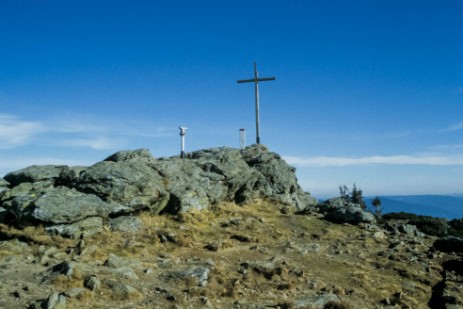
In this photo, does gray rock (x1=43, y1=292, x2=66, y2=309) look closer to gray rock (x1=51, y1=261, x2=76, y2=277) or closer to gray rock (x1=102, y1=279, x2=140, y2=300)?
gray rock (x1=102, y1=279, x2=140, y2=300)

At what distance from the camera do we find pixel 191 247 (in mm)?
20281

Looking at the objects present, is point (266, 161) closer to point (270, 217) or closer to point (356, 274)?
point (270, 217)

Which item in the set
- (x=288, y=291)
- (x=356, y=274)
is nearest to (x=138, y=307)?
(x=288, y=291)

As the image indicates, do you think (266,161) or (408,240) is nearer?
(408,240)

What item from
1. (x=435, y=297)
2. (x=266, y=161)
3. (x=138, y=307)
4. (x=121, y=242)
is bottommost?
(x=435, y=297)

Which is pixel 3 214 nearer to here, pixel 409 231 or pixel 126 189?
pixel 126 189

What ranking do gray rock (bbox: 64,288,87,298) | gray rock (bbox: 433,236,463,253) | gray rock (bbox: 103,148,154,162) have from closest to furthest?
gray rock (bbox: 64,288,87,298)
gray rock (bbox: 433,236,463,253)
gray rock (bbox: 103,148,154,162)

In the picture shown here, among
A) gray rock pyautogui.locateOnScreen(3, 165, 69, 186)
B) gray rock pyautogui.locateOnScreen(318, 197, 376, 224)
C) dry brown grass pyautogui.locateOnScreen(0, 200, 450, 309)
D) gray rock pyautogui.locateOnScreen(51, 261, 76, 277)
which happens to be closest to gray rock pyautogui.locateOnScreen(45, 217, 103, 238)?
dry brown grass pyautogui.locateOnScreen(0, 200, 450, 309)

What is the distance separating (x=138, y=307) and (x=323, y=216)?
71.3 feet

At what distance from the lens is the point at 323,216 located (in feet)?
103

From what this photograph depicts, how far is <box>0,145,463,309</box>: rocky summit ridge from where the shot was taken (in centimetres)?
1380

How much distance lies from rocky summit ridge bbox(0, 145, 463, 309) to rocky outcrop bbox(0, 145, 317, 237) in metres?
0.08

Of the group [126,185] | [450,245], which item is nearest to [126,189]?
[126,185]

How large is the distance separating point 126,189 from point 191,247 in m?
6.04
